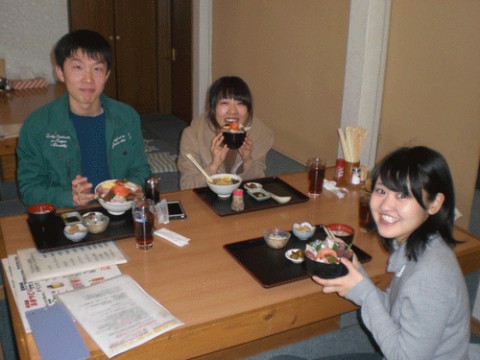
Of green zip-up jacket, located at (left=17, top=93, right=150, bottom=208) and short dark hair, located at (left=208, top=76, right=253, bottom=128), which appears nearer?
green zip-up jacket, located at (left=17, top=93, right=150, bottom=208)

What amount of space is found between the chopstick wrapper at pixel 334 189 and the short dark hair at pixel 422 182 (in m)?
0.72

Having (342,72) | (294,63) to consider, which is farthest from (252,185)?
(294,63)

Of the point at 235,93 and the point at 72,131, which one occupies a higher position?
the point at 235,93

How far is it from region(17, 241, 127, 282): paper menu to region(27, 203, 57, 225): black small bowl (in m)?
0.10

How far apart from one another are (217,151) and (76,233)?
2.82 feet

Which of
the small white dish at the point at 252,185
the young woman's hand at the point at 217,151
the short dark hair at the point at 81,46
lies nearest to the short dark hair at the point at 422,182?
the small white dish at the point at 252,185

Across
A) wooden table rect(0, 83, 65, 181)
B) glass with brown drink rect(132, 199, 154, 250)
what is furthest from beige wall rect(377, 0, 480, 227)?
wooden table rect(0, 83, 65, 181)

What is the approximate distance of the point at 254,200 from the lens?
1.97m

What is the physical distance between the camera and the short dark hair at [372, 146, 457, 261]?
1.29m

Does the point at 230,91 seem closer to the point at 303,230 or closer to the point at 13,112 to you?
the point at 303,230

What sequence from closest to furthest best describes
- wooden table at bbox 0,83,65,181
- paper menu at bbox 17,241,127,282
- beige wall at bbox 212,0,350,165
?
paper menu at bbox 17,241,127,282, wooden table at bbox 0,83,65,181, beige wall at bbox 212,0,350,165

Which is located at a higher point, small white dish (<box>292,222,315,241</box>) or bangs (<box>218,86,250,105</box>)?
bangs (<box>218,86,250,105</box>)

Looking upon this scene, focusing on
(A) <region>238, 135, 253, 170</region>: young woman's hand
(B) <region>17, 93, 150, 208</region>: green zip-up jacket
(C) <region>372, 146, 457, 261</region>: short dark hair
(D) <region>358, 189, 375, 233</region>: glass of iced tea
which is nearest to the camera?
(C) <region>372, 146, 457, 261</region>: short dark hair

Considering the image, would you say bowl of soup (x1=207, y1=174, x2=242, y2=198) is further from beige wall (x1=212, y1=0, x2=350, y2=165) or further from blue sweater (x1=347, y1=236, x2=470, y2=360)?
beige wall (x1=212, y1=0, x2=350, y2=165)
